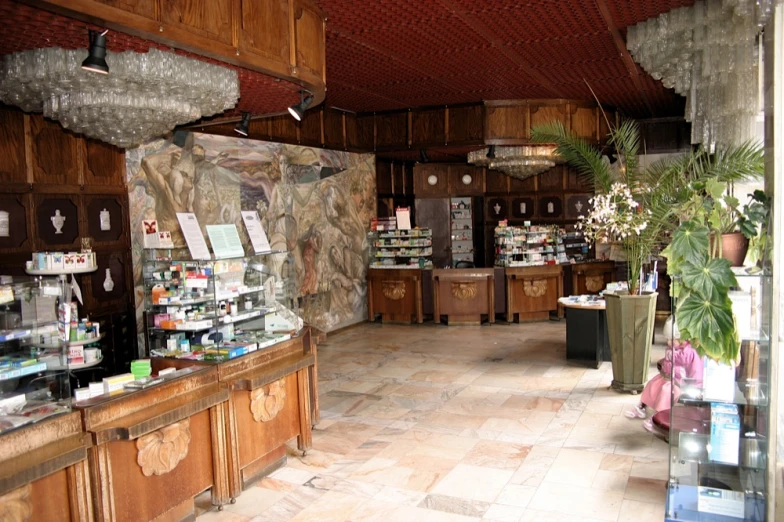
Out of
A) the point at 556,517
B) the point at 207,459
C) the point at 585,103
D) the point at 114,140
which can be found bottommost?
the point at 556,517

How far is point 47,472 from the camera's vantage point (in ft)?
10.9

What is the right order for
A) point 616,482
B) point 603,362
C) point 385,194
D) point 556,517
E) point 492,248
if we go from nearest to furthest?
point 556,517 → point 616,482 → point 603,362 → point 385,194 → point 492,248

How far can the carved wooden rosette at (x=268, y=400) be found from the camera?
5.01 m

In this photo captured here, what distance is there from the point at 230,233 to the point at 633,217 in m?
4.22

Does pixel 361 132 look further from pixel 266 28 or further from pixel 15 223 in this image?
pixel 266 28

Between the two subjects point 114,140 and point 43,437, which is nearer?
point 43,437

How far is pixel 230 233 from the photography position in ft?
22.2

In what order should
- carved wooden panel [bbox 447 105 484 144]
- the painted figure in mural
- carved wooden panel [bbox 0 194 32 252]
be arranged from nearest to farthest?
carved wooden panel [bbox 0 194 32 252]
the painted figure in mural
carved wooden panel [bbox 447 105 484 144]

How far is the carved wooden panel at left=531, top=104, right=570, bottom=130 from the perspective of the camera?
10414 mm

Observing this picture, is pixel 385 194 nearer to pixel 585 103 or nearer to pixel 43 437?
pixel 585 103

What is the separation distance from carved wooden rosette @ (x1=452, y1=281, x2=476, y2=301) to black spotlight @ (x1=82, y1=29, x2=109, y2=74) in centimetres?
868

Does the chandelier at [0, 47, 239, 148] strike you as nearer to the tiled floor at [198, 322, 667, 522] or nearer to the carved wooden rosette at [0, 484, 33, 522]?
the carved wooden rosette at [0, 484, 33, 522]

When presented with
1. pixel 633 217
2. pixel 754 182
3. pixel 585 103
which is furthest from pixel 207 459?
pixel 585 103

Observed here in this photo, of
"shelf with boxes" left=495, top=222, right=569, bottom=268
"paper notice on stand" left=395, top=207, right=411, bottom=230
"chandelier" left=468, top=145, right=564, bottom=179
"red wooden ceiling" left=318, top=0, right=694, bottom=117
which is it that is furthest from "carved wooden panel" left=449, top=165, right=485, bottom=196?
"red wooden ceiling" left=318, top=0, right=694, bottom=117
